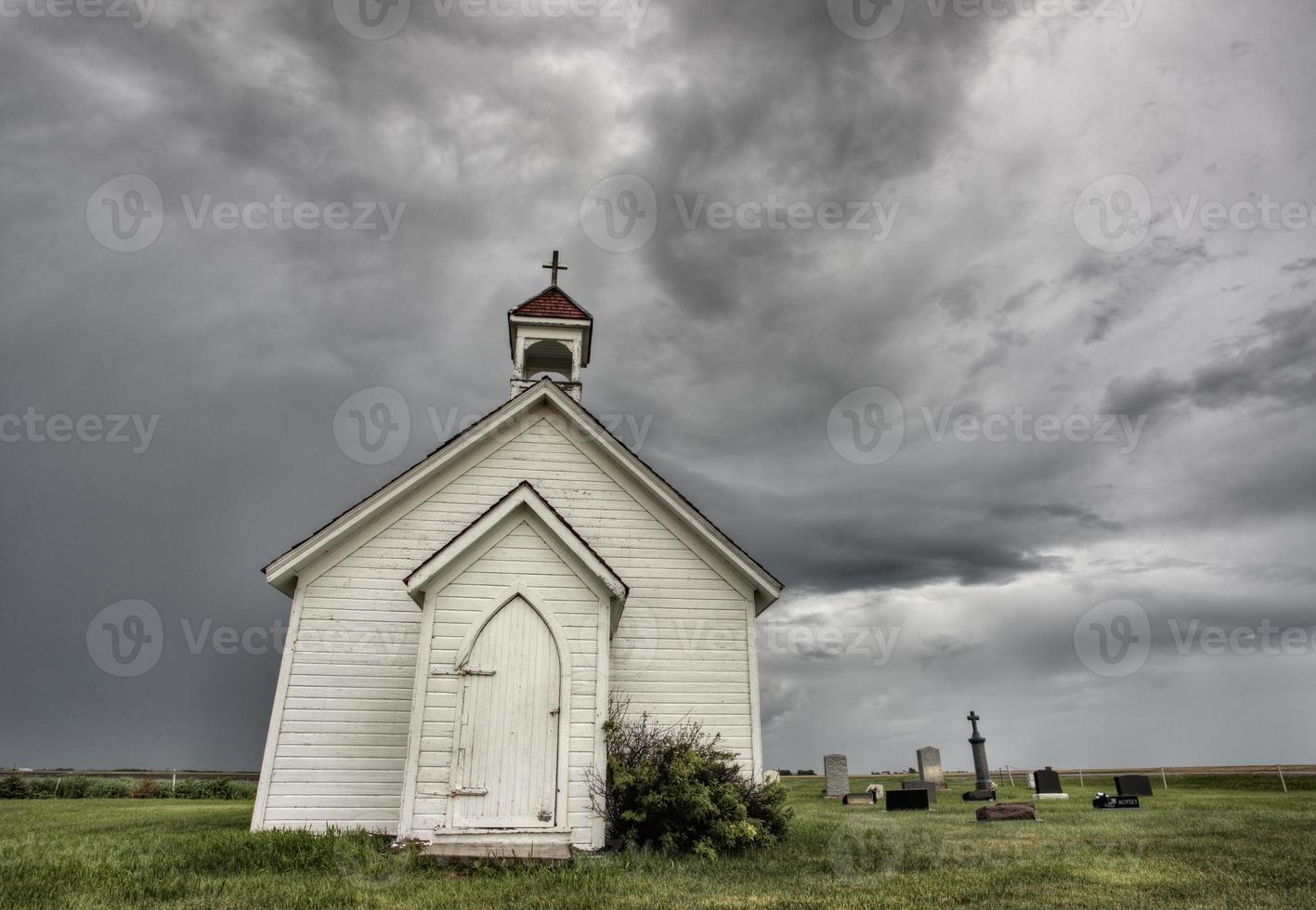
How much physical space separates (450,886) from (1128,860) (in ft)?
27.4

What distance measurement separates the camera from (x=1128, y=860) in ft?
30.9

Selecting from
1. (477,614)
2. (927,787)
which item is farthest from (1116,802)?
(477,614)

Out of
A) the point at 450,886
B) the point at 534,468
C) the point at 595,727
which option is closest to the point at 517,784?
the point at 595,727

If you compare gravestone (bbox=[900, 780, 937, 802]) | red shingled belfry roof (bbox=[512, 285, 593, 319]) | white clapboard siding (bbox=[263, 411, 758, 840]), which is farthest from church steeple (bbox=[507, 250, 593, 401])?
gravestone (bbox=[900, 780, 937, 802])

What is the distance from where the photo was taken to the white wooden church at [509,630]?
33.8 feet

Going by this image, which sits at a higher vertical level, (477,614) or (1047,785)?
(477,614)

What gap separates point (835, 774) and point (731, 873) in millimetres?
21013

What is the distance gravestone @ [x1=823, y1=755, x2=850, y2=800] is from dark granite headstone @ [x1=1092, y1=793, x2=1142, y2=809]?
32.6 ft

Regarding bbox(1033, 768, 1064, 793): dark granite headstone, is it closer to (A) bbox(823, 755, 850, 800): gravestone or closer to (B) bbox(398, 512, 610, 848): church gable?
(A) bbox(823, 755, 850, 800): gravestone

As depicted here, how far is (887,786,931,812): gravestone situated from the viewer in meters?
21.0

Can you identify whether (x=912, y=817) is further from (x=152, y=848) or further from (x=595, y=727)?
(x=152, y=848)

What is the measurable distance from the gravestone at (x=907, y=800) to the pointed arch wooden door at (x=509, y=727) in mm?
14552

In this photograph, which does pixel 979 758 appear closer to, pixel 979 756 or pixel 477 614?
pixel 979 756

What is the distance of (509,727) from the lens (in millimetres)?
10492
